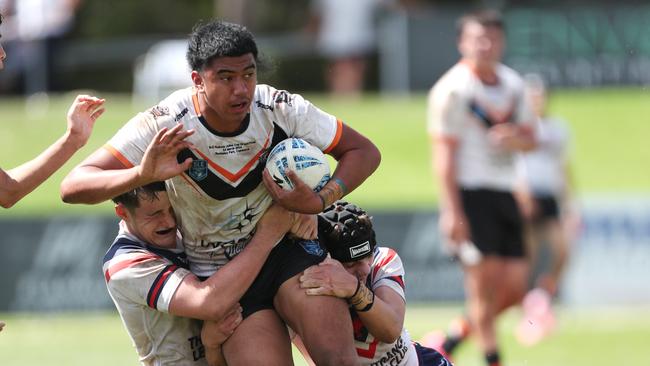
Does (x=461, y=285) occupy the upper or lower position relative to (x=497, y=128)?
lower

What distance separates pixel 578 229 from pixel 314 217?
848 cm

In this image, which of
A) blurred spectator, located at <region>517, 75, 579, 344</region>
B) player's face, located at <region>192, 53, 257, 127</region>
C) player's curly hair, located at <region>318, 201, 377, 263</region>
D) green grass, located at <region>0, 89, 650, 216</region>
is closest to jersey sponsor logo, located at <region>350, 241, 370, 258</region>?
player's curly hair, located at <region>318, 201, 377, 263</region>

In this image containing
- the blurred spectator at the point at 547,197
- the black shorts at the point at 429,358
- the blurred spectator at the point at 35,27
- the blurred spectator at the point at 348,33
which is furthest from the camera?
the blurred spectator at the point at 348,33

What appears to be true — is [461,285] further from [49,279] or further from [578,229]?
[49,279]

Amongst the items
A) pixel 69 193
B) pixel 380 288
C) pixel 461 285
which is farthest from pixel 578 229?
pixel 69 193

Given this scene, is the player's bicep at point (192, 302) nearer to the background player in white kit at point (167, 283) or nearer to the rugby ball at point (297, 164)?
the background player in white kit at point (167, 283)

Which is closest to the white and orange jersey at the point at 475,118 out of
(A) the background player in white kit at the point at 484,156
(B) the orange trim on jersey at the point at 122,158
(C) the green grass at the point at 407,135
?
(A) the background player in white kit at the point at 484,156

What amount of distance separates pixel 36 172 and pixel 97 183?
52cm

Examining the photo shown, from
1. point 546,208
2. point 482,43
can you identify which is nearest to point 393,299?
point 482,43

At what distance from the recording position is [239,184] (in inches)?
241

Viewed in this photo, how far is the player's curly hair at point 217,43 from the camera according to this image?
5.79m

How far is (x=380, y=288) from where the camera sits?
6.21 metres

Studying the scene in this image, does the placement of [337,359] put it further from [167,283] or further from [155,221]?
[155,221]

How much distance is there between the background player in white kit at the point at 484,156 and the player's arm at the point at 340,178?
3.86 m
